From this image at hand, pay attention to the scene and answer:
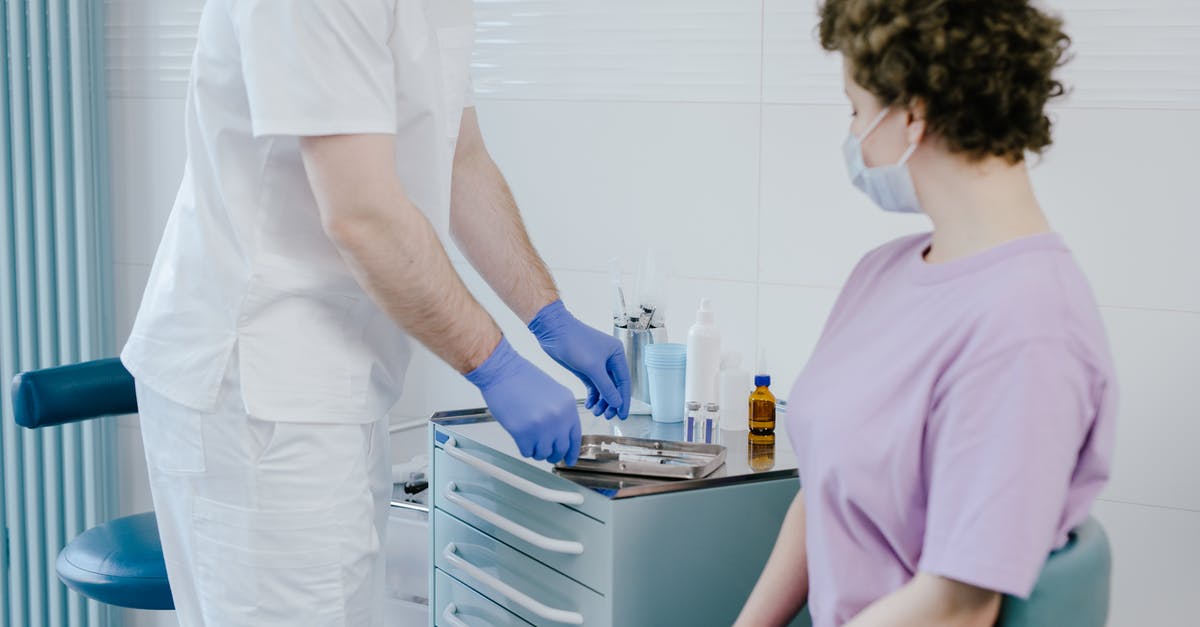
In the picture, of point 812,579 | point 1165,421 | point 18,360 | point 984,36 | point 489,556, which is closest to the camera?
point 984,36

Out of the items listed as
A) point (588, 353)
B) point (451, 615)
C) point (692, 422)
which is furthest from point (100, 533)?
point (692, 422)

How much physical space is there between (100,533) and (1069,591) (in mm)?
1628

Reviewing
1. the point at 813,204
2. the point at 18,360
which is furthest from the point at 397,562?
the point at 18,360

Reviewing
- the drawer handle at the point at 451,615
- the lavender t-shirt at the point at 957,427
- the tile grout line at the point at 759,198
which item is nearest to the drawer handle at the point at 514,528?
the drawer handle at the point at 451,615

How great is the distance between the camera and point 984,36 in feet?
3.55

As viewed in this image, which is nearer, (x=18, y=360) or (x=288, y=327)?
(x=288, y=327)

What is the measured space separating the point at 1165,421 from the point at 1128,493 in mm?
128

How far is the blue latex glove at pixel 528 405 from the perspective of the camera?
1524 millimetres

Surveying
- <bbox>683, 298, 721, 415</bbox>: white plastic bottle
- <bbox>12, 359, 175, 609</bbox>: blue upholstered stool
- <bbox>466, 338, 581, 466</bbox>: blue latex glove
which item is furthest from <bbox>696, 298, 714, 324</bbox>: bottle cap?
<bbox>12, 359, 175, 609</bbox>: blue upholstered stool

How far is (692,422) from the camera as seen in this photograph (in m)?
1.82

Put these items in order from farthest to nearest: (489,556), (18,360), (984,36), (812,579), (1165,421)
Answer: (18,360)
(1165,421)
(489,556)
(812,579)
(984,36)

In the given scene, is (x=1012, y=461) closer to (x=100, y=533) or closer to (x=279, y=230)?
(x=279, y=230)

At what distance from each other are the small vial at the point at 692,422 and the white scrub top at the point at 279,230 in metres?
0.46

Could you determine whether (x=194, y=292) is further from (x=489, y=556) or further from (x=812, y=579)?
(x=812, y=579)
